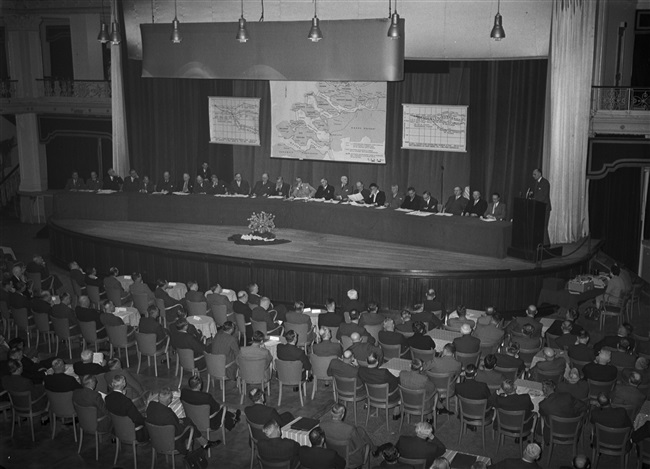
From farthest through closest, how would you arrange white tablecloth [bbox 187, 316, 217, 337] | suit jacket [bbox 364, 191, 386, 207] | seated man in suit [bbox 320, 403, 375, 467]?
suit jacket [bbox 364, 191, 386, 207] → white tablecloth [bbox 187, 316, 217, 337] → seated man in suit [bbox 320, 403, 375, 467]

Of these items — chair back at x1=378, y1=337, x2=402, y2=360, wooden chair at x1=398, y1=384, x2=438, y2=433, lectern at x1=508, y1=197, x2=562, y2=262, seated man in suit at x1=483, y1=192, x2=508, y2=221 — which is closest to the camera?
wooden chair at x1=398, y1=384, x2=438, y2=433

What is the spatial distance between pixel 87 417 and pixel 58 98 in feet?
51.8

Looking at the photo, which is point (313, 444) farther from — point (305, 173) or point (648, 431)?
point (305, 173)

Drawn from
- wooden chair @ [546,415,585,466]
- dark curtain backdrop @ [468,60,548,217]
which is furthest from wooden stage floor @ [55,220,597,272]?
wooden chair @ [546,415,585,466]

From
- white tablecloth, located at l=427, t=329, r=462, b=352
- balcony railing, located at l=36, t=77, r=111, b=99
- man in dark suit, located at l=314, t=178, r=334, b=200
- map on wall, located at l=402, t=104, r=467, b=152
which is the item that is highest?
balcony railing, located at l=36, t=77, r=111, b=99

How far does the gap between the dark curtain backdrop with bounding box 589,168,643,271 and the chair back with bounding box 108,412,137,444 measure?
41.3 feet

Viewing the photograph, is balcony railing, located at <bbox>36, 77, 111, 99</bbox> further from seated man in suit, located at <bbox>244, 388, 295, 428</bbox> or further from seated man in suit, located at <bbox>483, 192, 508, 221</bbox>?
seated man in suit, located at <bbox>244, 388, 295, 428</bbox>

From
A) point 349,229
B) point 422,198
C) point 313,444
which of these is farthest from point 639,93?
point 313,444

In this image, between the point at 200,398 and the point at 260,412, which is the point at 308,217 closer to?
the point at 200,398

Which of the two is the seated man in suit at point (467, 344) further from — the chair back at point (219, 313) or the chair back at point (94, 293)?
the chair back at point (94, 293)

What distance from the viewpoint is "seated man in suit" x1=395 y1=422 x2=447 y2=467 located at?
25.7ft

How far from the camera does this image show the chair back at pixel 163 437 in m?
8.61

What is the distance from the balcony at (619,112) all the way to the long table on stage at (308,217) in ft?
11.6

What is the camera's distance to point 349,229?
1786 centimetres
